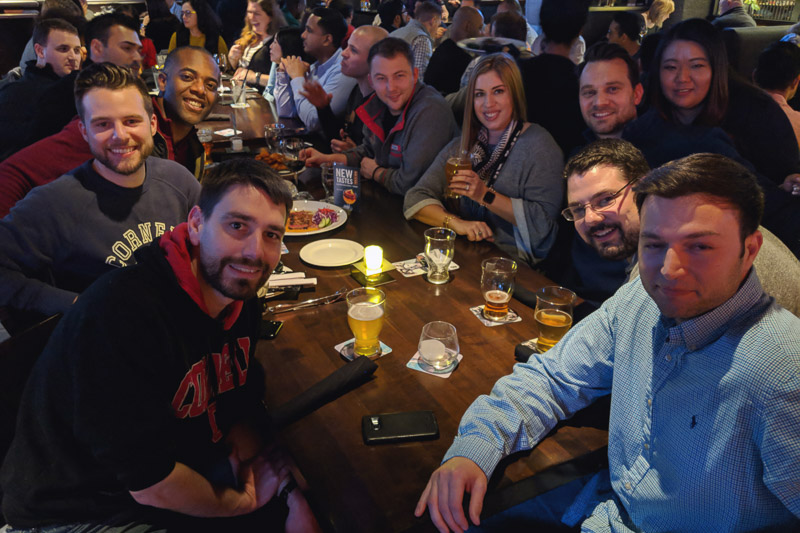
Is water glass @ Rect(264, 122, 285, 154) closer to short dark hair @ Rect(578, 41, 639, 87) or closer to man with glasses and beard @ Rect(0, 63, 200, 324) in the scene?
man with glasses and beard @ Rect(0, 63, 200, 324)

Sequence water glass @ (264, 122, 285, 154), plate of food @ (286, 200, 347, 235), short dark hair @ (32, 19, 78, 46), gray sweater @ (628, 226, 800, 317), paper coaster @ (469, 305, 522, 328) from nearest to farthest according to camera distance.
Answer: gray sweater @ (628, 226, 800, 317)
paper coaster @ (469, 305, 522, 328)
plate of food @ (286, 200, 347, 235)
water glass @ (264, 122, 285, 154)
short dark hair @ (32, 19, 78, 46)

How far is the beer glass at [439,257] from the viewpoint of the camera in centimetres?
193

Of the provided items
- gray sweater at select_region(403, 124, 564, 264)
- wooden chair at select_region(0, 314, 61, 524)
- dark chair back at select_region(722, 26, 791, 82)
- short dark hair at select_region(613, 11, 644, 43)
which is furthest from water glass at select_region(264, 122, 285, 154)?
short dark hair at select_region(613, 11, 644, 43)

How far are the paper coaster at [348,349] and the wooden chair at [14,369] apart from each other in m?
0.79

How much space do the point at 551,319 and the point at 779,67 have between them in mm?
3228

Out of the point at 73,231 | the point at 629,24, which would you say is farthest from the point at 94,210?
the point at 629,24

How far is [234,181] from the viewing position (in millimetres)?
1349

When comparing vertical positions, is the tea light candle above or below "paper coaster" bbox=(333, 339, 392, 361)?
above

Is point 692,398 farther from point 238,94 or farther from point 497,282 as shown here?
point 238,94

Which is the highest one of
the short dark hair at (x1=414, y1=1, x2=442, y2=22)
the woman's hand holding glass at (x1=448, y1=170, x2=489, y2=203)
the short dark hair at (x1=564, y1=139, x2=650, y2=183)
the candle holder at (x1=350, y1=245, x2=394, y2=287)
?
the short dark hair at (x1=414, y1=1, x2=442, y2=22)

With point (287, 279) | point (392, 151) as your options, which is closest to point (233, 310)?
point (287, 279)

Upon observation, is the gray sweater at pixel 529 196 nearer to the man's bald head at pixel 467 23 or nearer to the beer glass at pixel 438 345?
the beer glass at pixel 438 345

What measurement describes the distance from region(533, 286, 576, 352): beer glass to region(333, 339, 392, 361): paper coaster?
1.52ft

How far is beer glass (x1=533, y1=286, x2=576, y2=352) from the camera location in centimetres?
159
